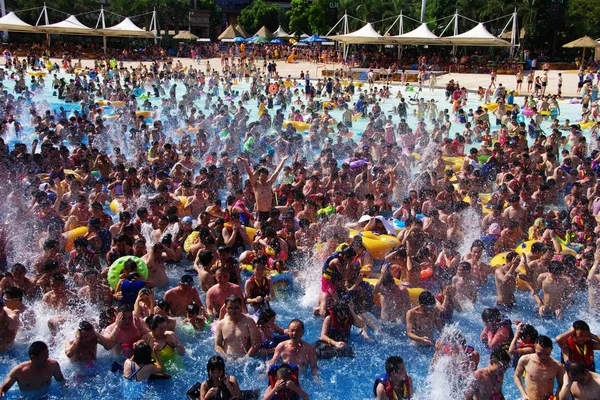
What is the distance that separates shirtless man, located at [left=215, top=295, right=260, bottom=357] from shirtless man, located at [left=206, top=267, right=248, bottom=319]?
444mm

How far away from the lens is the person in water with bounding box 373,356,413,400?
468 cm

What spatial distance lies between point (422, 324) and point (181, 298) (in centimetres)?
264

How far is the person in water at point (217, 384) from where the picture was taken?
4.49m

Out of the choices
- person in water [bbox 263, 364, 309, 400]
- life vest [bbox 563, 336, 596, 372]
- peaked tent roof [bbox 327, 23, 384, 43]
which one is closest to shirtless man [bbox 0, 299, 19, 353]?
person in water [bbox 263, 364, 309, 400]

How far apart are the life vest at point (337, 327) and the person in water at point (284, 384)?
1230 millimetres

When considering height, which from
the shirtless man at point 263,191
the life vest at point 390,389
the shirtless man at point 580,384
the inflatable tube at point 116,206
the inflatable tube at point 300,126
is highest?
the inflatable tube at point 300,126

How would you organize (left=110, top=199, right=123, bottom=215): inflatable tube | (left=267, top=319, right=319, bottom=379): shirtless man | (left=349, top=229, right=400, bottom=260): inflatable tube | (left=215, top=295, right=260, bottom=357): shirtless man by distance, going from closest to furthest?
1. (left=267, top=319, right=319, bottom=379): shirtless man
2. (left=215, top=295, right=260, bottom=357): shirtless man
3. (left=349, top=229, right=400, bottom=260): inflatable tube
4. (left=110, top=199, right=123, bottom=215): inflatable tube

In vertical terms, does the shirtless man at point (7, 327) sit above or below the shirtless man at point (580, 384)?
below

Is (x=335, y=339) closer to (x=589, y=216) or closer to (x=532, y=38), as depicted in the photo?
(x=589, y=216)

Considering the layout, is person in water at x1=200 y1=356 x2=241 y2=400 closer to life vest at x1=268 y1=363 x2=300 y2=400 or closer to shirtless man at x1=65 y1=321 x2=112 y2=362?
life vest at x1=268 y1=363 x2=300 y2=400

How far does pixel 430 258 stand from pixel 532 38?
3791 cm

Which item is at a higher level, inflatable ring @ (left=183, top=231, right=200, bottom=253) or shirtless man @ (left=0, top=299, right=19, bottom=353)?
inflatable ring @ (left=183, top=231, right=200, bottom=253)

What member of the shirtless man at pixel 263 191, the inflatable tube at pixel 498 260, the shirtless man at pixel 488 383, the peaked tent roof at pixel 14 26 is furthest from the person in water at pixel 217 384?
the peaked tent roof at pixel 14 26

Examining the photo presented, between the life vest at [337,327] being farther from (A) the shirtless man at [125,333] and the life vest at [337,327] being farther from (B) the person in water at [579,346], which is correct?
(B) the person in water at [579,346]
